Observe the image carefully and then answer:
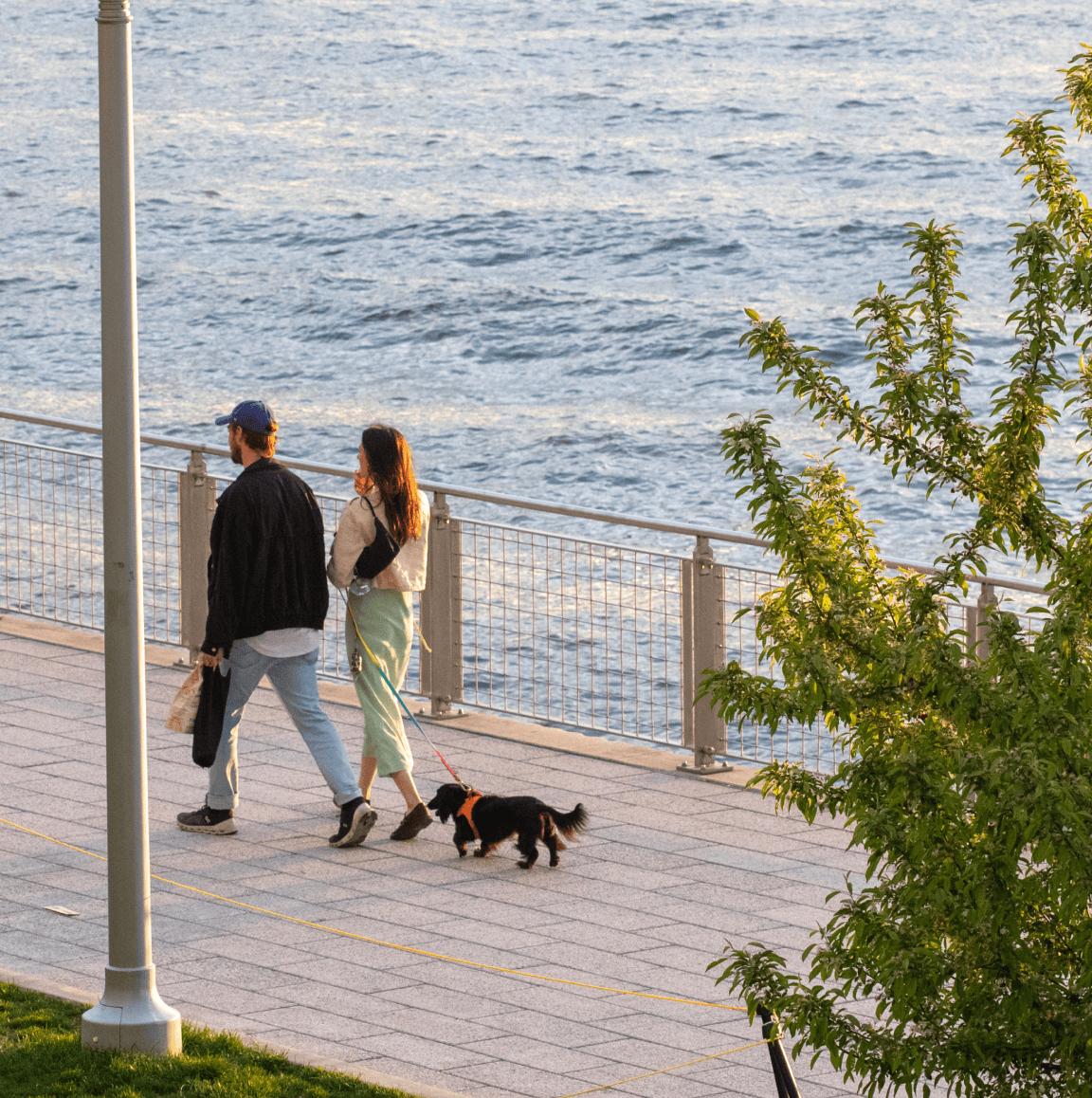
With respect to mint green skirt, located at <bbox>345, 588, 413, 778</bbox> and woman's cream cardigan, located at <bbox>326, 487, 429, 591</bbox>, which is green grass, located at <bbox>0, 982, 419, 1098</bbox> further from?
woman's cream cardigan, located at <bbox>326, 487, 429, 591</bbox>

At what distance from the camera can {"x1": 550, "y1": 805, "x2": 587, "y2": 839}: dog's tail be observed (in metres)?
9.38

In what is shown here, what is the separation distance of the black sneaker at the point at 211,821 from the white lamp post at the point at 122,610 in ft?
9.46

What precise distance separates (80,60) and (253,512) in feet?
226

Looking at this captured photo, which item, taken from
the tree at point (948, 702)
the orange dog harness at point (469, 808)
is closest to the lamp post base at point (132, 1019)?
the tree at point (948, 702)

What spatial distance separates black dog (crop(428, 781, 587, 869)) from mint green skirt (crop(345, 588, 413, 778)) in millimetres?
410

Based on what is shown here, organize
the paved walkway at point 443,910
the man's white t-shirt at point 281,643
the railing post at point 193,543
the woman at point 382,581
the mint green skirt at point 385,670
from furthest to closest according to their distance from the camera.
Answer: the railing post at point 193,543 < the mint green skirt at point 385,670 < the woman at point 382,581 < the man's white t-shirt at point 281,643 < the paved walkway at point 443,910

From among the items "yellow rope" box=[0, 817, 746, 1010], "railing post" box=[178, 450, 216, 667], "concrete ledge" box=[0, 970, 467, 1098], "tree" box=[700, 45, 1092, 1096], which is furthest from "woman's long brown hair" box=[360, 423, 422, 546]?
"tree" box=[700, 45, 1092, 1096]

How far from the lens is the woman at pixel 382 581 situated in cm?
963

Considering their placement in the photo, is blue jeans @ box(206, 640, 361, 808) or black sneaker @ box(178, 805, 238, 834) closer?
blue jeans @ box(206, 640, 361, 808)

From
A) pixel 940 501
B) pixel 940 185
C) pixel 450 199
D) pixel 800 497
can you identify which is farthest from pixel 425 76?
pixel 800 497

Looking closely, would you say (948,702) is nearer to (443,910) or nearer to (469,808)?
(443,910)

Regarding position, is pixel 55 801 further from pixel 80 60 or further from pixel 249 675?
pixel 80 60

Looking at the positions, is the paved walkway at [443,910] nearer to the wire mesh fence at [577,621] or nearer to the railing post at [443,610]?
the railing post at [443,610]

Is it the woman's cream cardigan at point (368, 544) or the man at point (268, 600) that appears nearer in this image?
the man at point (268, 600)
